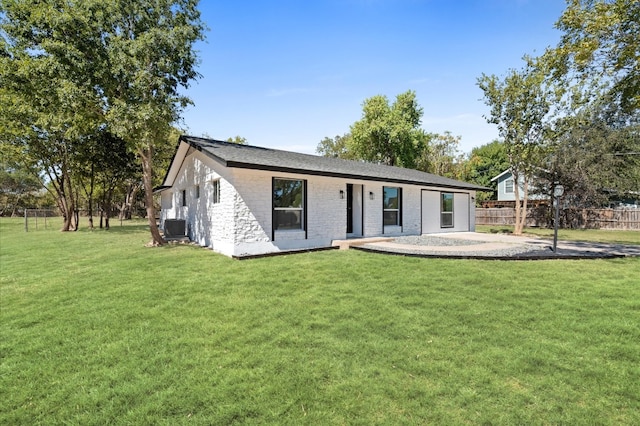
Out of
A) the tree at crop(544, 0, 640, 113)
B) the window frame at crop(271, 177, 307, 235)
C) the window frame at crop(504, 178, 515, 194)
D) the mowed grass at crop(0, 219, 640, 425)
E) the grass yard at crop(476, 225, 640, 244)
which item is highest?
the tree at crop(544, 0, 640, 113)

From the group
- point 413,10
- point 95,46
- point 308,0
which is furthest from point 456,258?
point 95,46

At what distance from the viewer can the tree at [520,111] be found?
1517 centimetres

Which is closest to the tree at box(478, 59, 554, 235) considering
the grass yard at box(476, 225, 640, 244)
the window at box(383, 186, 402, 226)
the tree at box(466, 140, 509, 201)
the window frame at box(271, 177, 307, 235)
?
the grass yard at box(476, 225, 640, 244)

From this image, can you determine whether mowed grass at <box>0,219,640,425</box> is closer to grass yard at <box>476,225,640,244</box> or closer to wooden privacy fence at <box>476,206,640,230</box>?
grass yard at <box>476,225,640,244</box>

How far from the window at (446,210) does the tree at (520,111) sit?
3.75m

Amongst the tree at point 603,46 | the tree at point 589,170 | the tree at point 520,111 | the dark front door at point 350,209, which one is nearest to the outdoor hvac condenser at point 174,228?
the dark front door at point 350,209

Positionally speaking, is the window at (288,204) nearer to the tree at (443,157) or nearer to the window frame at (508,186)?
the window frame at (508,186)

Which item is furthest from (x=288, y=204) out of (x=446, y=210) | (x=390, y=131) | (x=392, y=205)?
(x=390, y=131)

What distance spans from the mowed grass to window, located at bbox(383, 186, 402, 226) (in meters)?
6.29

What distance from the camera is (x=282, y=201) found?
9992 mm

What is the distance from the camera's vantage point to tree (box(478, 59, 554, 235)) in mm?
15172

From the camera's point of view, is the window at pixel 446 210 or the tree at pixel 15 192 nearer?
the window at pixel 446 210

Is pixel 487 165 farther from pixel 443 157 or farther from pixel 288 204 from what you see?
pixel 288 204

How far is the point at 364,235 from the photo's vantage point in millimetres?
12164
